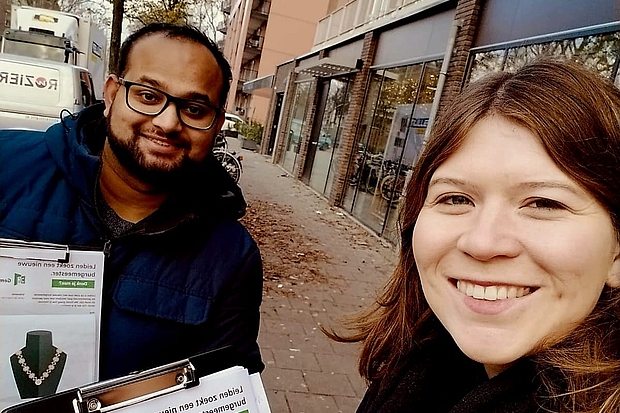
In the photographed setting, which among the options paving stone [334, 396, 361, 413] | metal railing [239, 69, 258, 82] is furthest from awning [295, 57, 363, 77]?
metal railing [239, 69, 258, 82]

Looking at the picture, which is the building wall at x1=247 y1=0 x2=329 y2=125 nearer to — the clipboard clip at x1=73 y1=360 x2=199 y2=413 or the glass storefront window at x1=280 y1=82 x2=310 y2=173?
the glass storefront window at x1=280 y1=82 x2=310 y2=173

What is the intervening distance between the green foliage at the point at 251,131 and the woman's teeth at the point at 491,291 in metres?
25.2

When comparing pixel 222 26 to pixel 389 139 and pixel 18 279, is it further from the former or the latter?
pixel 18 279

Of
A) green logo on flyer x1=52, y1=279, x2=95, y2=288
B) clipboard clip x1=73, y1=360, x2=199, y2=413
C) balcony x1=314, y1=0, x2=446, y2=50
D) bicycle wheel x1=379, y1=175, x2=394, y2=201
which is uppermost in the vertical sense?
balcony x1=314, y1=0, x2=446, y2=50

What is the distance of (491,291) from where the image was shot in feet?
3.65

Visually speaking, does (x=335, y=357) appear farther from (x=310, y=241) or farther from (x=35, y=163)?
(x=310, y=241)

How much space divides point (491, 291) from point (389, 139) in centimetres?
873

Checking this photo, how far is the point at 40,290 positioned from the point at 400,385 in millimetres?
989

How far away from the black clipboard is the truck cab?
816 cm

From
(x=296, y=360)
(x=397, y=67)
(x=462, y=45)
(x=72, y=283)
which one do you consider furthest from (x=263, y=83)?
(x=72, y=283)

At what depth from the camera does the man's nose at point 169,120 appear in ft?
5.04

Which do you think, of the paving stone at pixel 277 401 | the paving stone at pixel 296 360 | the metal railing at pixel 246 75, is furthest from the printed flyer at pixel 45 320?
the metal railing at pixel 246 75

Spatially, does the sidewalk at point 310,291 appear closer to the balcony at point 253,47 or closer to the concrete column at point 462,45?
the concrete column at point 462,45

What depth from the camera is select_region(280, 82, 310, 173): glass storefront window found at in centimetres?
1720
